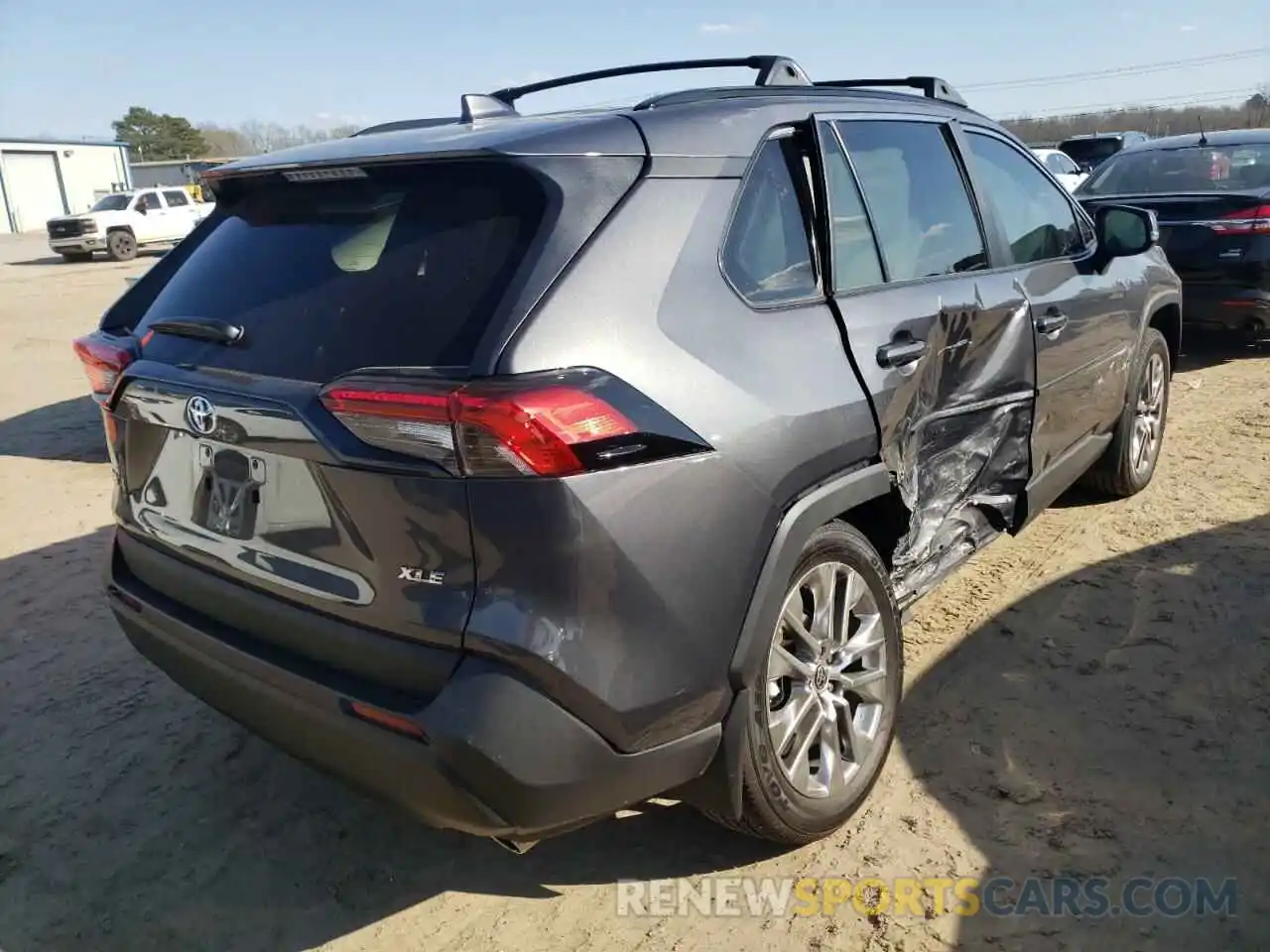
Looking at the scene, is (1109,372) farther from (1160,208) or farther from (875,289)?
(1160,208)

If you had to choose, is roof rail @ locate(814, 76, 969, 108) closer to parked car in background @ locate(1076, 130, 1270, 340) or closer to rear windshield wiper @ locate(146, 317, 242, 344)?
→ rear windshield wiper @ locate(146, 317, 242, 344)

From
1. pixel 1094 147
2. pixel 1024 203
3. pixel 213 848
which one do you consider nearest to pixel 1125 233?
pixel 1024 203

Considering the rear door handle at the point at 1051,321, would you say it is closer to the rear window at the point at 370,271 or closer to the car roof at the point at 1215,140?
the rear window at the point at 370,271

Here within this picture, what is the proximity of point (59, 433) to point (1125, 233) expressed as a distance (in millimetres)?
7342

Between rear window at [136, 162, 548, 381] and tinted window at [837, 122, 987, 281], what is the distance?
1.26 meters

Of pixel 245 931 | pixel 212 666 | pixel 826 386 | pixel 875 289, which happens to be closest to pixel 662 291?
pixel 826 386

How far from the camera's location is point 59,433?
7480 mm

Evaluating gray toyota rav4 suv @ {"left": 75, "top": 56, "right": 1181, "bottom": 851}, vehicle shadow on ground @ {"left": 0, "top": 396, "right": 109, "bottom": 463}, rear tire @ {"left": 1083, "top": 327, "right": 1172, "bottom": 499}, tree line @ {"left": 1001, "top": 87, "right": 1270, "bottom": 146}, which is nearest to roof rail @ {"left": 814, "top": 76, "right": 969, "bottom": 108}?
gray toyota rav4 suv @ {"left": 75, "top": 56, "right": 1181, "bottom": 851}

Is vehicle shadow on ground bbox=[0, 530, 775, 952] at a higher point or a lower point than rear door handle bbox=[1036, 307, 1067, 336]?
lower

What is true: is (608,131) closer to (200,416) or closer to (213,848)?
(200,416)

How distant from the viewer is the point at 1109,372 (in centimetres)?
425

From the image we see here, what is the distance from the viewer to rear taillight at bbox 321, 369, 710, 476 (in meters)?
1.82

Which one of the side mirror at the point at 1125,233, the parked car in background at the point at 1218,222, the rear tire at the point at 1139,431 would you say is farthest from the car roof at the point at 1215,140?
the side mirror at the point at 1125,233

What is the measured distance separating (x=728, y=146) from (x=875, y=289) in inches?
25.5
